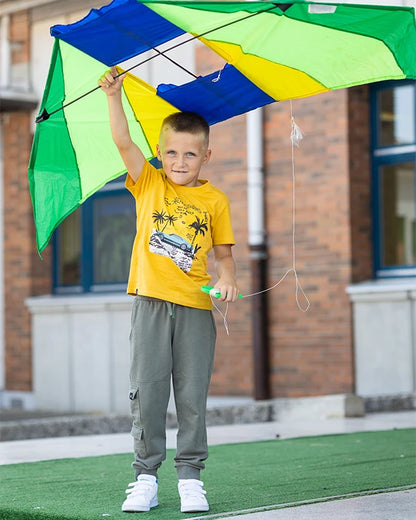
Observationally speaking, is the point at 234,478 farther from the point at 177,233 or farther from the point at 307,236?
the point at 307,236

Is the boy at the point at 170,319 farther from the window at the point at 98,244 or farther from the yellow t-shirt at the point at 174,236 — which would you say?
the window at the point at 98,244

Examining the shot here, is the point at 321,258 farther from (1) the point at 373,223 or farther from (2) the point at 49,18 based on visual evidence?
(2) the point at 49,18

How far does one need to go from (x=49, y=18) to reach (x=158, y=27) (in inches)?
398

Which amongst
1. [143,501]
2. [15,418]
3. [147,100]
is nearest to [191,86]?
[147,100]

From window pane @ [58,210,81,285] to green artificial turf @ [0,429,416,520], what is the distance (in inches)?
296

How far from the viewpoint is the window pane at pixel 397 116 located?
11602 millimetres

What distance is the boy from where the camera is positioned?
15.1 feet

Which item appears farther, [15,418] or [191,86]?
[15,418]

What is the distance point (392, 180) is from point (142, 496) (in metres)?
7.78

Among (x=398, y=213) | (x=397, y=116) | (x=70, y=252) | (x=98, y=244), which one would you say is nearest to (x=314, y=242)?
(x=398, y=213)

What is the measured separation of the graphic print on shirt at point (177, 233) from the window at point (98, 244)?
30.1 ft

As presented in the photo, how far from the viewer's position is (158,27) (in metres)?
4.82

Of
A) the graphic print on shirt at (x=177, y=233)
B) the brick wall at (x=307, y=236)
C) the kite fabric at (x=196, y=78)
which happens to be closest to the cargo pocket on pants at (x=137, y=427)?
the graphic print on shirt at (x=177, y=233)

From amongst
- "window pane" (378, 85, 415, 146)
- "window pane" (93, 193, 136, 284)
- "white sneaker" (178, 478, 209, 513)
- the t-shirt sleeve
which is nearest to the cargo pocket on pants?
"white sneaker" (178, 478, 209, 513)
